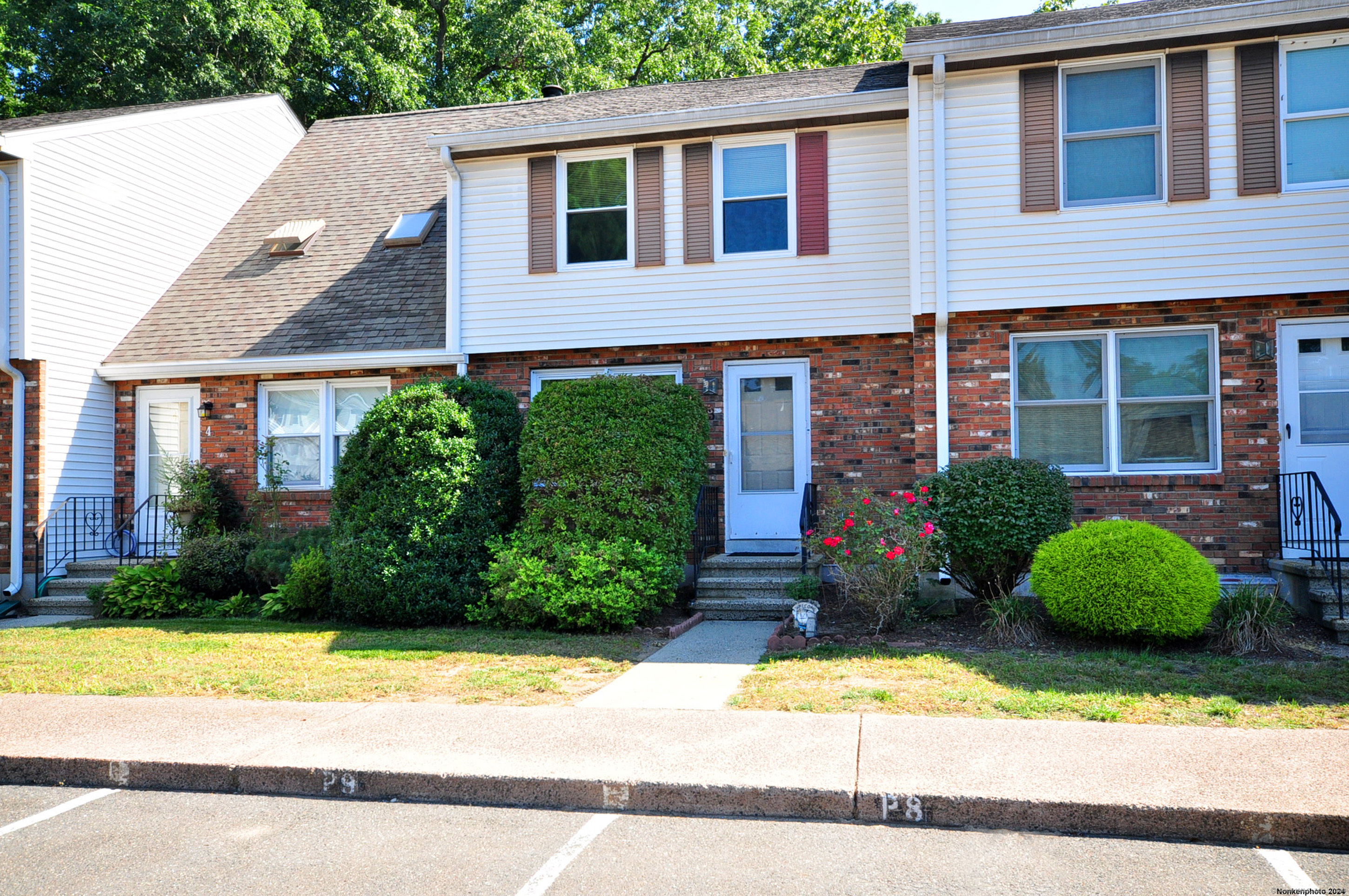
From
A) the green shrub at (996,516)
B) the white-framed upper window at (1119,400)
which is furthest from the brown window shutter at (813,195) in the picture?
the green shrub at (996,516)

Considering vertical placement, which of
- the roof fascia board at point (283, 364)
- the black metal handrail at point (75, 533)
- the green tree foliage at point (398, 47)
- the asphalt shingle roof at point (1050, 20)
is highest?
the green tree foliage at point (398, 47)

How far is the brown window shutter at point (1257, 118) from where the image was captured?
896 cm

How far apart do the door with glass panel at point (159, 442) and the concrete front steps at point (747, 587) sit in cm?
718

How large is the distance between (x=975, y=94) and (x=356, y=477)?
716 cm

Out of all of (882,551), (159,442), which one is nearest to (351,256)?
(159,442)

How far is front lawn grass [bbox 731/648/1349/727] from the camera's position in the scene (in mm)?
5676

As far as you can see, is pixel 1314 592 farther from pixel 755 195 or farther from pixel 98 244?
pixel 98 244

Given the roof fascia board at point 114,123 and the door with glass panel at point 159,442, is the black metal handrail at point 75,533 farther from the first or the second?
the roof fascia board at point 114,123

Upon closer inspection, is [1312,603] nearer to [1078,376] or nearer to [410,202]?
[1078,376]

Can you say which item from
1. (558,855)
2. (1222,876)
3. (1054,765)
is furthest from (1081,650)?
(558,855)

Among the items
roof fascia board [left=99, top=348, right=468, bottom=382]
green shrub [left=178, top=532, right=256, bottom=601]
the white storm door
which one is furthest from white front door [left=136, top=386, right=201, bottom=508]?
green shrub [left=178, top=532, right=256, bottom=601]

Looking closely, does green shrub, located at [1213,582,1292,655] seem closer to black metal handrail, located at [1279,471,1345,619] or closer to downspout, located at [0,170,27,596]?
black metal handrail, located at [1279,471,1345,619]

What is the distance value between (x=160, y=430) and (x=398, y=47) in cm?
1417

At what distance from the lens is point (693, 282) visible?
1105 cm
